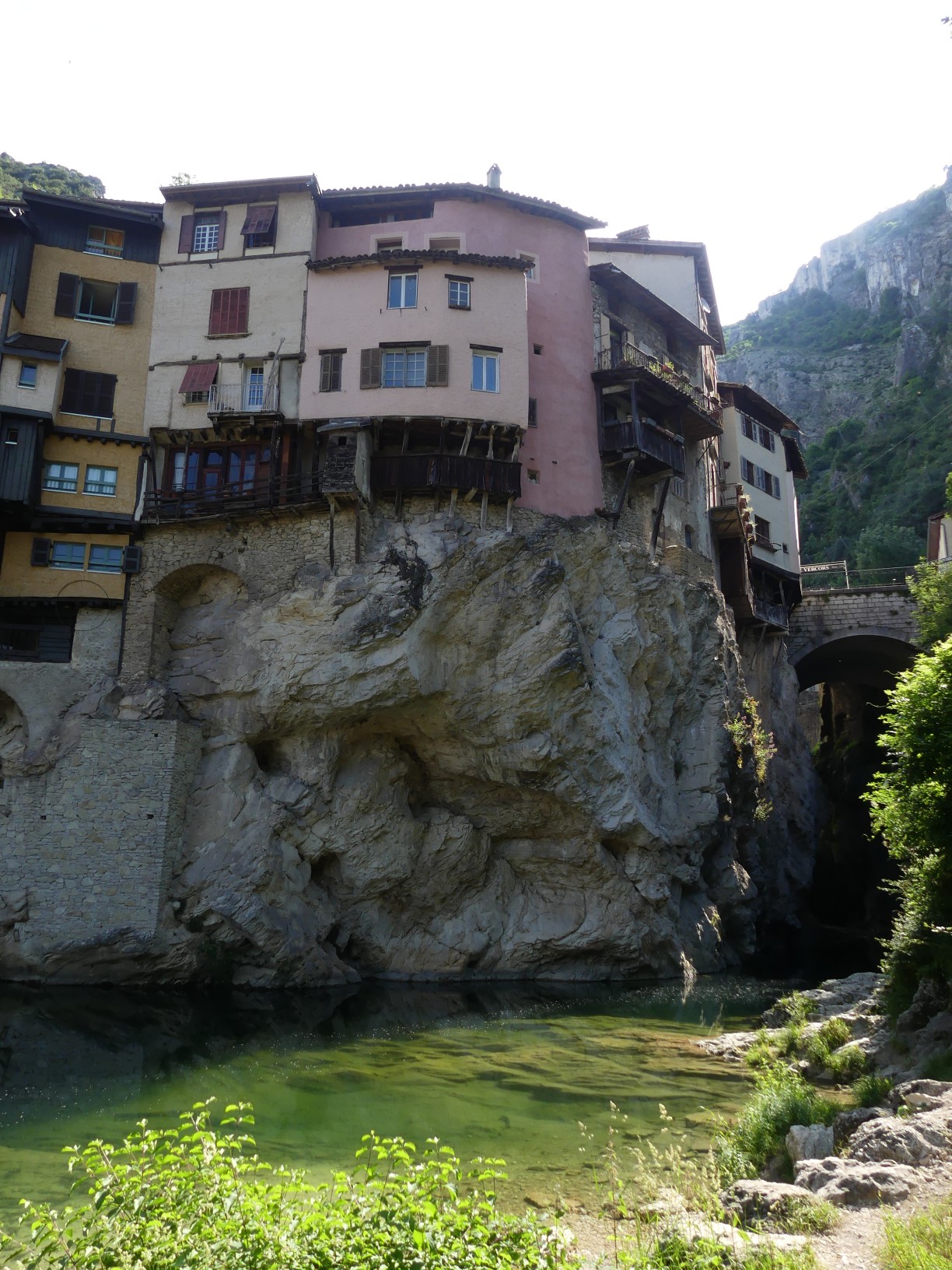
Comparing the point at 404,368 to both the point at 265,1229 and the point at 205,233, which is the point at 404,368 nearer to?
the point at 205,233

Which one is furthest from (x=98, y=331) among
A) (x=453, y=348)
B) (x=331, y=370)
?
(x=453, y=348)

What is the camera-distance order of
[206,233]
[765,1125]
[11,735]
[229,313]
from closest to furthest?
[765,1125], [11,735], [229,313], [206,233]

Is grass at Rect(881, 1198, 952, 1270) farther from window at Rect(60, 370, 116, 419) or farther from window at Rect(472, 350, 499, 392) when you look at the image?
window at Rect(60, 370, 116, 419)

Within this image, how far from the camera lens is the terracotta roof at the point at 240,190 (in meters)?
31.6

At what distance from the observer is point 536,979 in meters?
28.8

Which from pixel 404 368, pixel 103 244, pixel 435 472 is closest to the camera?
pixel 435 472

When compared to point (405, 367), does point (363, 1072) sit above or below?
below

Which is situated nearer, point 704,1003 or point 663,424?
point 704,1003

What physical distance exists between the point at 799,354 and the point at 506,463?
3394 inches

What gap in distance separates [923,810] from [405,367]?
2131 cm

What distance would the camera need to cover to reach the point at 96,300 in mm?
31375

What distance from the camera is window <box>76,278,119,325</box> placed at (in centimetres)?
3097

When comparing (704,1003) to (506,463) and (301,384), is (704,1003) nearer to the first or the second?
(506,463)

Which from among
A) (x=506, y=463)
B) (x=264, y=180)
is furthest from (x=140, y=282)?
(x=506, y=463)
